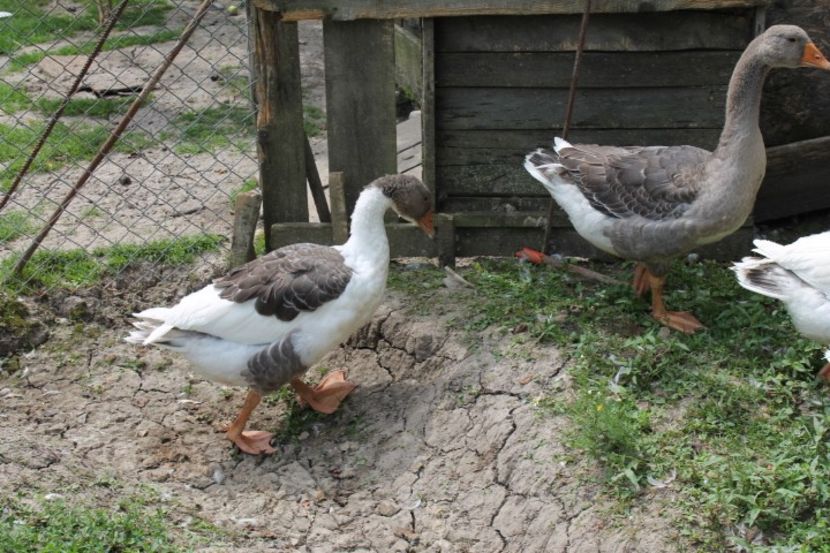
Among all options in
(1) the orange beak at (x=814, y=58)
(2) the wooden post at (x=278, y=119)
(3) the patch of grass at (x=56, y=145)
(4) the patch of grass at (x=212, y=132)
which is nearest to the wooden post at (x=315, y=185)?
(2) the wooden post at (x=278, y=119)

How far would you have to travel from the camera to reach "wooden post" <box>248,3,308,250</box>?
581cm

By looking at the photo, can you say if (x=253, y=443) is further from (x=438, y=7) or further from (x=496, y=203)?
(x=438, y=7)

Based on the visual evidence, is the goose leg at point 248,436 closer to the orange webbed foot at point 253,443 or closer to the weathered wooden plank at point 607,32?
the orange webbed foot at point 253,443

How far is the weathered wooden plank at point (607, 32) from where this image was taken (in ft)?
18.7

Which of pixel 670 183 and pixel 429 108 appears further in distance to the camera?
pixel 429 108

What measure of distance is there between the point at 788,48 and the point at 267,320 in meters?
2.80

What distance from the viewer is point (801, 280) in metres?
4.77

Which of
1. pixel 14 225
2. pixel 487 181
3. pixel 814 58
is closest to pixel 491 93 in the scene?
pixel 487 181

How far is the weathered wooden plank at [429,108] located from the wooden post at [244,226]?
0.99m

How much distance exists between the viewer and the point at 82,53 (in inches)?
367

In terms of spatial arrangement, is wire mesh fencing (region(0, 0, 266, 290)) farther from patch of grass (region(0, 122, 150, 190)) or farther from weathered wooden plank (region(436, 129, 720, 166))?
weathered wooden plank (region(436, 129, 720, 166))

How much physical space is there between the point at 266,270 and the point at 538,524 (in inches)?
70.4

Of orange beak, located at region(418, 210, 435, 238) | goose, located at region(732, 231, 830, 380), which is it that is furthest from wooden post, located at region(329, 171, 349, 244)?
goose, located at region(732, 231, 830, 380)

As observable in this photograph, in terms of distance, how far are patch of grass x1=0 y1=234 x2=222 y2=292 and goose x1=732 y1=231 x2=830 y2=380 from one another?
10.4ft
